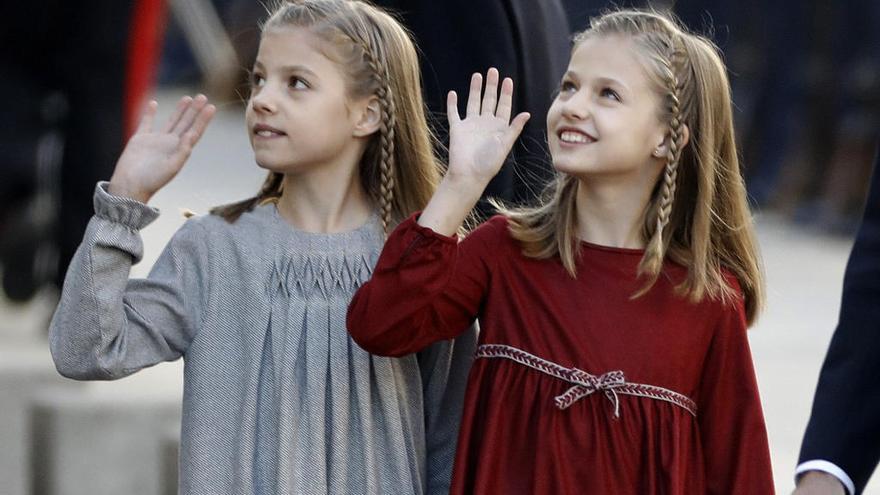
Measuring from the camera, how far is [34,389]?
499 cm

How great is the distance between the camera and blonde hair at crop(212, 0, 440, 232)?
326 cm

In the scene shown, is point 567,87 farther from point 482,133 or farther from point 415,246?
point 415,246

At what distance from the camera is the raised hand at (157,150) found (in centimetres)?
311

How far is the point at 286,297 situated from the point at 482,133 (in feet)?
1.26

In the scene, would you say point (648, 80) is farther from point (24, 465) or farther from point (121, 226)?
point (24, 465)

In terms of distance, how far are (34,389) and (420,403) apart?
1964 mm

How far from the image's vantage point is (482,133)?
3131 mm

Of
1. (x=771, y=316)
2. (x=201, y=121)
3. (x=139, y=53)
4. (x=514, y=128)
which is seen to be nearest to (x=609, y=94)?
(x=514, y=128)

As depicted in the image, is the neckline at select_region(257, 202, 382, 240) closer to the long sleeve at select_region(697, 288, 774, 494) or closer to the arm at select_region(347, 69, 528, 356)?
the arm at select_region(347, 69, 528, 356)

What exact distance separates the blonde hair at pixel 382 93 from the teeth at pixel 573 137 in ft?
0.92

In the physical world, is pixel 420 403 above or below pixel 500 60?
below

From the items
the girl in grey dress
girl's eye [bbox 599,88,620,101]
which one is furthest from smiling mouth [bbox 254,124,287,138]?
Result: girl's eye [bbox 599,88,620,101]

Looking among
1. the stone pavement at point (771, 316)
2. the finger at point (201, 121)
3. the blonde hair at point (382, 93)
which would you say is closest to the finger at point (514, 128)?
the blonde hair at point (382, 93)

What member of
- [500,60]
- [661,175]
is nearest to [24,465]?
[500,60]
